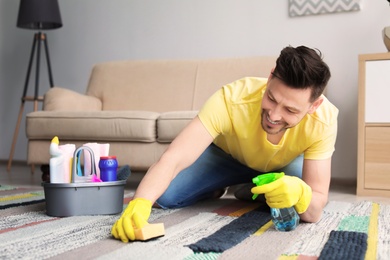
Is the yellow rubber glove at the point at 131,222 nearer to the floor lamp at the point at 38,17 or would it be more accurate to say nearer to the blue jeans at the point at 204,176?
the blue jeans at the point at 204,176

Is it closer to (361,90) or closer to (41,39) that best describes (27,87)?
(41,39)

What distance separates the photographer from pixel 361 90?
2.62 metres

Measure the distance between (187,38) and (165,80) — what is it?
1.58 ft

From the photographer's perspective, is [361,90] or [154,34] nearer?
[361,90]

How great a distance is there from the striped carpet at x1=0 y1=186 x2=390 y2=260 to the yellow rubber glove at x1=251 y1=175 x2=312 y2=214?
104 mm

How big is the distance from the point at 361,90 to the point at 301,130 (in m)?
1.16

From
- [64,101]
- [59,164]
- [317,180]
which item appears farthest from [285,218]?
[64,101]

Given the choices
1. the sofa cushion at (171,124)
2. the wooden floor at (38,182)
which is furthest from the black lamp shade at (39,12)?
the sofa cushion at (171,124)

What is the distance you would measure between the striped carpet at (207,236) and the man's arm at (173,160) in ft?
0.44

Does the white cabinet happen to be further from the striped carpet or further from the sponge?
the sponge

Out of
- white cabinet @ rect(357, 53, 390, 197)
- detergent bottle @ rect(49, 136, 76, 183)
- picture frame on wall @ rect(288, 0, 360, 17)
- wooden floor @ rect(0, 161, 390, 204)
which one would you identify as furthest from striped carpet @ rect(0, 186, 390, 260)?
picture frame on wall @ rect(288, 0, 360, 17)

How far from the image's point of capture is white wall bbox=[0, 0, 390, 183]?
323 cm

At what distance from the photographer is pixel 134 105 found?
3402 millimetres

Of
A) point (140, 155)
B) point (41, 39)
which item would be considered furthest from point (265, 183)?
point (41, 39)
